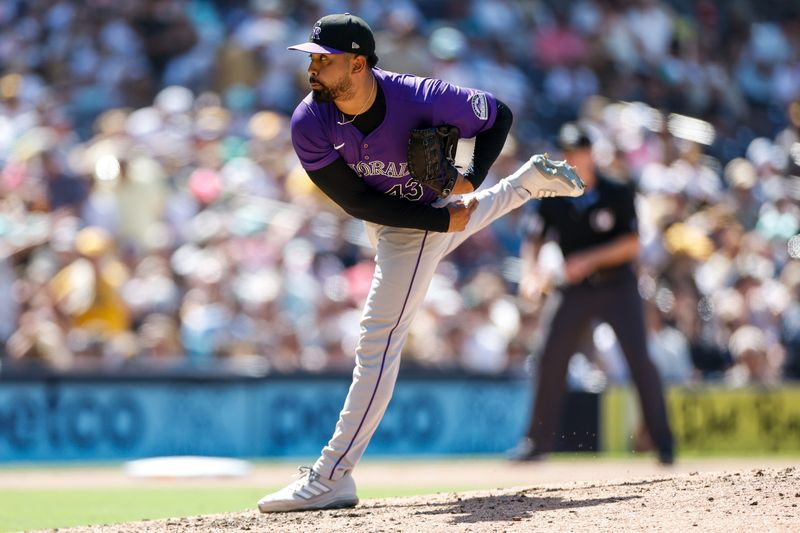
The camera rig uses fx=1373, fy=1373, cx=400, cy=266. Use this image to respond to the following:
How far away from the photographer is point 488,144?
6.19 meters

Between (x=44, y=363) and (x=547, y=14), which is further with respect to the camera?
(x=547, y=14)

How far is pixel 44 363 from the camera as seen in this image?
436 inches

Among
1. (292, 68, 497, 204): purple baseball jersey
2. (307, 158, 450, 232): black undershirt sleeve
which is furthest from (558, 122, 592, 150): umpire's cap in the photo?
(307, 158, 450, 232): black undershirt sleeve

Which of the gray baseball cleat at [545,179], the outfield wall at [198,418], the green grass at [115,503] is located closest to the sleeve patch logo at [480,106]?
the gray baseball cleat at [545,179]

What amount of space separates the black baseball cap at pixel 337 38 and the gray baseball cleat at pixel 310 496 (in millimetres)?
1902

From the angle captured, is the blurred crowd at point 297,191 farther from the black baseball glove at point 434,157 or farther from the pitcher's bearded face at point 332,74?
the pitcher's bearded face at point 332,74

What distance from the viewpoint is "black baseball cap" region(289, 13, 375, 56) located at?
18.7 feet

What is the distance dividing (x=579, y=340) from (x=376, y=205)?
3.51m

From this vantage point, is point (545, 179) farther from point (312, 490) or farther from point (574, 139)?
point (574, 139)

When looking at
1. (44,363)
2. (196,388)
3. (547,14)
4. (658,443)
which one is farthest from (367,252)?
(547,14)

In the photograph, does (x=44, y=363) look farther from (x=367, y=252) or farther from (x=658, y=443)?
(x=658, y=443)

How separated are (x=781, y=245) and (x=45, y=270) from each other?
8153mm

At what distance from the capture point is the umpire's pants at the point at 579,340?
28.9ft

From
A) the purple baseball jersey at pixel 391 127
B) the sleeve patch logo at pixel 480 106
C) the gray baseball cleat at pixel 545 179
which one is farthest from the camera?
the gray baseball cleat at pixel 545 179
